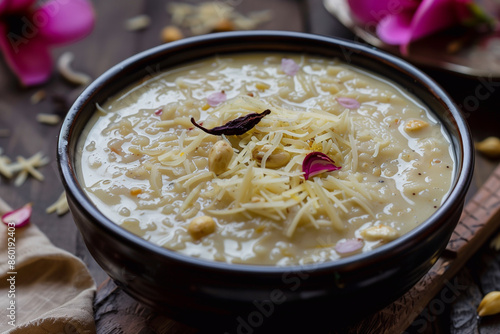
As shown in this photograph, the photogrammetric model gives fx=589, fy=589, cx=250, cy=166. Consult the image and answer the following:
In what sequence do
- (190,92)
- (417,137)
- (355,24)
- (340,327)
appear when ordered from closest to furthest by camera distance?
(340,327), (417,137), (190,92), (355,24)

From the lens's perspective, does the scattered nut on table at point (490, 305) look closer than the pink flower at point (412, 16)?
Yes

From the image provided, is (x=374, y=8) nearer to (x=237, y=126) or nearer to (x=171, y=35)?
(x=171, y=35)

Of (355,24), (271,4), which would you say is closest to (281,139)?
(355,24)

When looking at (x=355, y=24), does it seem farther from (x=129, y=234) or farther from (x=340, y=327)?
(x=129, y=234)

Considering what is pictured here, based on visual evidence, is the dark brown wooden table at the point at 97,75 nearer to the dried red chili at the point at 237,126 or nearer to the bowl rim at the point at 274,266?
the bowl rim at the point at 274,266

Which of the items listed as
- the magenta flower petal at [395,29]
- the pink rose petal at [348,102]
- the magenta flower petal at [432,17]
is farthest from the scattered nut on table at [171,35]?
the pink rose petal at [348,102]
